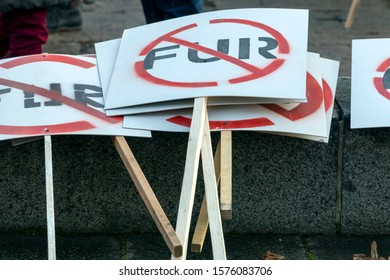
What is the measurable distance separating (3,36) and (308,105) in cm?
161

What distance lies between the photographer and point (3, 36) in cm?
408

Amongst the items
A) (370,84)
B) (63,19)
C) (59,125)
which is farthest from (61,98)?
(63,19)

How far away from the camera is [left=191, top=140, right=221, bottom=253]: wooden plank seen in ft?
9.48

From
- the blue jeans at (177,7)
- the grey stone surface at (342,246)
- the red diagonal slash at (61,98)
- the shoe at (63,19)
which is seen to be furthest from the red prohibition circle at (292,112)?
the shoe at (63,19)

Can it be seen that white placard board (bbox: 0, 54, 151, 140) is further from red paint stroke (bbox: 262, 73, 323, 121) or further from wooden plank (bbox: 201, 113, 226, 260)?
red paint stroke (bbox: 262, 73, 323, 121)

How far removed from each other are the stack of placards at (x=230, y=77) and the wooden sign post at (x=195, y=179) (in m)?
0.09

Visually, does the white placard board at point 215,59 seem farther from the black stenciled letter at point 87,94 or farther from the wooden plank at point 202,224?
the wooden plank at point 202,224

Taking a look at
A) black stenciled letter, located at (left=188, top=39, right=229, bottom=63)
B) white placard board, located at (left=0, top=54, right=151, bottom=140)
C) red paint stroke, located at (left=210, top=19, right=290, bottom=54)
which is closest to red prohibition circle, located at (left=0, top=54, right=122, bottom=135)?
white placard board, located at (left=0, top=54, right=151, bottom=140)

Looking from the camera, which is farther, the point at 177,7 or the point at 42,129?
the point at 177,7

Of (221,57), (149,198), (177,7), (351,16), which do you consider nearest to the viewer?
(149,198)

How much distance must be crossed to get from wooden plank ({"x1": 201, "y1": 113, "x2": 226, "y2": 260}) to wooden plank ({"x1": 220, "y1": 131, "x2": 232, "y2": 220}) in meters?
0.09

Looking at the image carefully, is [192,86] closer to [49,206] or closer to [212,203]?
[212,203]

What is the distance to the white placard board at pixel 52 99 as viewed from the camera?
299 cm
